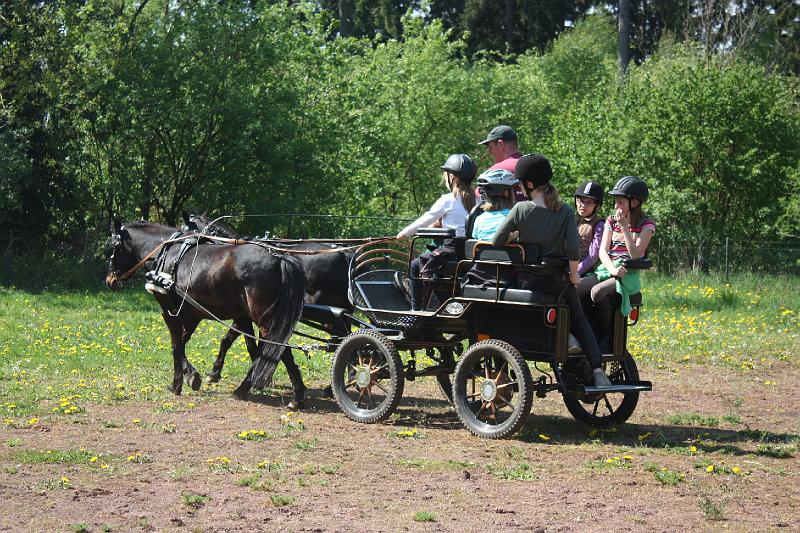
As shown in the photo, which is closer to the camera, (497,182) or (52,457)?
(52,457)

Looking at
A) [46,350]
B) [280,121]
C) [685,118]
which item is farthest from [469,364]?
[685,118]

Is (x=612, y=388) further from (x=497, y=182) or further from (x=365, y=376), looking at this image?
(x=365, y=376)

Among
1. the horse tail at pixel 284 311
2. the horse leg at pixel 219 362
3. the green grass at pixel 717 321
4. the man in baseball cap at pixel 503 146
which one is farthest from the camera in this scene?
the green grass at pixel 717 321

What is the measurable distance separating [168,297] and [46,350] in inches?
110

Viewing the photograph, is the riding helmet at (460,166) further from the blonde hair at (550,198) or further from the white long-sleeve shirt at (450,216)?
the blonde hair at (550,198)

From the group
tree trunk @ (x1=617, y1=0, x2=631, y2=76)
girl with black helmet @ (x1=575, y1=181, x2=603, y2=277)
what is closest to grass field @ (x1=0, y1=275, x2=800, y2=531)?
girl with black helmet @ (x1=575, y1=181, x2=603, y2=277)

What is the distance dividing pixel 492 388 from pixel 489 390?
0.10ft

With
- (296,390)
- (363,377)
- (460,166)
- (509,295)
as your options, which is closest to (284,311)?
(296,390)

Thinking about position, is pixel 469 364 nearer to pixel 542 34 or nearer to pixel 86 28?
pixel 86 28

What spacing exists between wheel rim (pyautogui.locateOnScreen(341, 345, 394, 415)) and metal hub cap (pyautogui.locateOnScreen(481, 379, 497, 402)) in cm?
86

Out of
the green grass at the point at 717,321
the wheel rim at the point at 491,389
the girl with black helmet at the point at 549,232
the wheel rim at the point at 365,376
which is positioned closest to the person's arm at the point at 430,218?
the girl with black helmet at the point at 549,232

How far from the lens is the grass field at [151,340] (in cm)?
1038

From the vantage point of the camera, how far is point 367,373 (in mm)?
8906

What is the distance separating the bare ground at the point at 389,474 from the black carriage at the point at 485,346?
0.25 m
